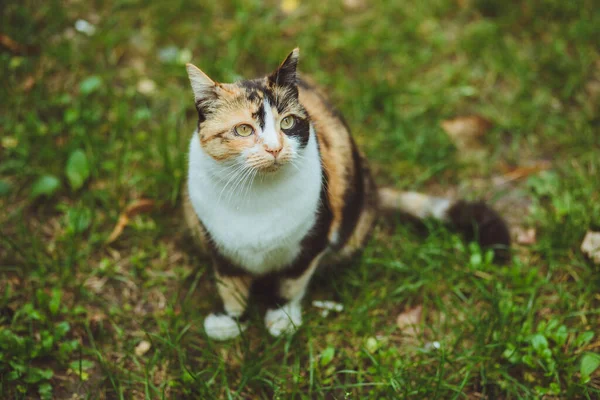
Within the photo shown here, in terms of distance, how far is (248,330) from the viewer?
2.44 m

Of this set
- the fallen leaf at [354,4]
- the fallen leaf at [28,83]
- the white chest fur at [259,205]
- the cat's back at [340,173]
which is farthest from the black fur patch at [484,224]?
the fallen leaf at [28,83]

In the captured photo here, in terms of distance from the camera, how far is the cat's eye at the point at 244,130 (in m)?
1.85

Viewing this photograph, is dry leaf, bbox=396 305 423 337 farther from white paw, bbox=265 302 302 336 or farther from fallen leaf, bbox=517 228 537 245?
fallen leaf, bbox=517 228 537 245

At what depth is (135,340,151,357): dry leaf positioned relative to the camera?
7.69ft

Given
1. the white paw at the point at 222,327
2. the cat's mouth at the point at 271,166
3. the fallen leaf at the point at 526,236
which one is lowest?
the white paw at the point at 222,327

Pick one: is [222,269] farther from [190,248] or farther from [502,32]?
[502,32]

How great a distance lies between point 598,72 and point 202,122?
274cm

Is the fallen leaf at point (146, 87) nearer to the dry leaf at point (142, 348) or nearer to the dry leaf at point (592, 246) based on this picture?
the dry leaf at point (142, 348)

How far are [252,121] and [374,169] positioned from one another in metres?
1.39

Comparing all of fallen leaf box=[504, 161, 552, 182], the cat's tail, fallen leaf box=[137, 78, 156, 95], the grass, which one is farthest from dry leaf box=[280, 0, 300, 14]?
fallen leaf box=[504, 161, 552, 182]

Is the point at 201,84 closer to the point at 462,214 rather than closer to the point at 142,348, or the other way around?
the point at 142,348

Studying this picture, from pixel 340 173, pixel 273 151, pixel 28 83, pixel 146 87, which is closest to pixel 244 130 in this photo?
pixel 273 151

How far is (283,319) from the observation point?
2.42m

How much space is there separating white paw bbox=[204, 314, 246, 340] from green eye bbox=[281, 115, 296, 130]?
962mm
